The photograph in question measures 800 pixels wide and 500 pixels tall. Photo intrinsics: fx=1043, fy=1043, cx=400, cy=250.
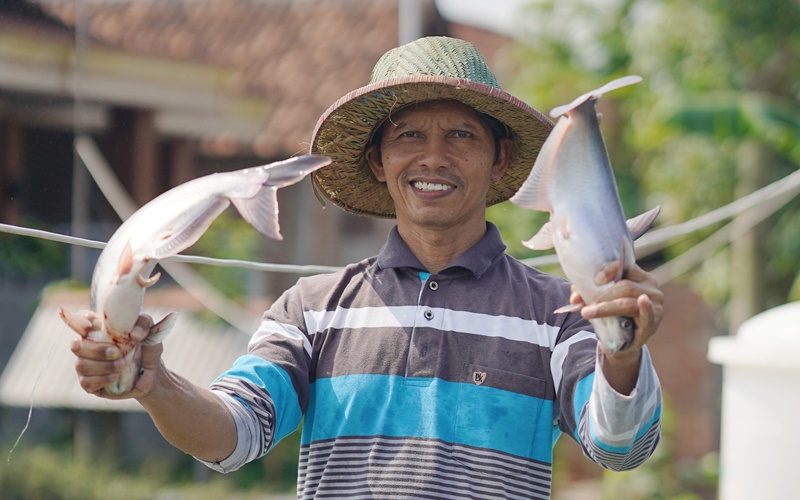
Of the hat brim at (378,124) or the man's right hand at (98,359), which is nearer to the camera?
the man's right hand at (98,359)

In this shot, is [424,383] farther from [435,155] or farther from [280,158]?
[280,158]

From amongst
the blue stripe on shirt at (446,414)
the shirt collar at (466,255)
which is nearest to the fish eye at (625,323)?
the blue stripe on shirt at (446,414)

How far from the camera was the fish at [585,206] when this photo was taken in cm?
161

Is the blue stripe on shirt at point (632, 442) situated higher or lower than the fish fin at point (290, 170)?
lower

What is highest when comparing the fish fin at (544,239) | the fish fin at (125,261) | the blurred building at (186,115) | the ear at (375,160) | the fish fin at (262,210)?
the blurred building at (186,115)

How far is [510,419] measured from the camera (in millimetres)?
2070

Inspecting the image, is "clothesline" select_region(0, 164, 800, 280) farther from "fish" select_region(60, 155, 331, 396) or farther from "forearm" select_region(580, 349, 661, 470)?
"forearm" select_region(580, 349, 661, 470)

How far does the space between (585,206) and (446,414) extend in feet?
2.03

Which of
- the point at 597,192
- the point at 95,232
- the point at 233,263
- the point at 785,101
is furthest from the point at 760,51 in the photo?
the point at 597,192

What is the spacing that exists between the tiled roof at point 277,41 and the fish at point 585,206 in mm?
6409

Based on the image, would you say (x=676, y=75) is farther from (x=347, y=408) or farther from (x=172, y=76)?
(x=347, y=408)

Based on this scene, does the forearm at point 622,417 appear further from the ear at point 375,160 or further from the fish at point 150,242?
the ear at point 375,160

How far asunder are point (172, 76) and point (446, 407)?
6.01 meters

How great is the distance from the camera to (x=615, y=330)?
1624mm
